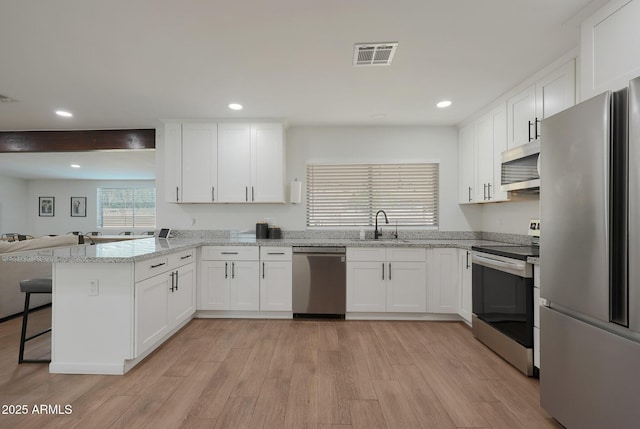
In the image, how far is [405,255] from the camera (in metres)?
3.61

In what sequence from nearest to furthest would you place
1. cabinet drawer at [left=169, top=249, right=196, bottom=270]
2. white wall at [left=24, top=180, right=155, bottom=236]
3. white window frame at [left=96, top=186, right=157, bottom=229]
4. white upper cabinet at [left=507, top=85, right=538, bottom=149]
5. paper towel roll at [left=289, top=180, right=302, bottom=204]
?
white upper cabinet at [left=507, top=85, right=538, bottom=149]
cabinet drawer at [left=169, top=249, right=196, bottom=270]
paper towel roll at [left=289, top=180, right=302, bottom=204]
white window frame at [left=96, top=186, right=157, bottom=229]
white wall at [left=24, top=180, right=155, bottom=236]

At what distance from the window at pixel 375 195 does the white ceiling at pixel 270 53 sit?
892 millimetres

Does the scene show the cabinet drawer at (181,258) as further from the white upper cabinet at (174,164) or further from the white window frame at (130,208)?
the white window frame at (130,208)

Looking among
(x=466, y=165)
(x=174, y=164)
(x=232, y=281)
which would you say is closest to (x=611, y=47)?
(x=466, y=165)

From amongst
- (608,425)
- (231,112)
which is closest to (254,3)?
(231,112)

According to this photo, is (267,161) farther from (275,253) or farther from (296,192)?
(275,253)

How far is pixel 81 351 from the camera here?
7.78 ft

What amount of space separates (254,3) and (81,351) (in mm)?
2829

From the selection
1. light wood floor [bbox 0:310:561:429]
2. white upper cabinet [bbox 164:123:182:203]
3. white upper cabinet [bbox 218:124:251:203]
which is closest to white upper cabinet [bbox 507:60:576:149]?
light wood floor [bbox 0:310:561:429]

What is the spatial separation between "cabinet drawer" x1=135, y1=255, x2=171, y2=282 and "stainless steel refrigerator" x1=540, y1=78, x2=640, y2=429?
2.90m

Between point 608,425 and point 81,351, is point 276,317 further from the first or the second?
point 608,425

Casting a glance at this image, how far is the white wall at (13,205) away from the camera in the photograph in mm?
9414

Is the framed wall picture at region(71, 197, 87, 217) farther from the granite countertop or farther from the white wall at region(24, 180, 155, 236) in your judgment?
the granite countertop

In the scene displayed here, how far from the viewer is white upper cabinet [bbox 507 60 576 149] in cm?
232
